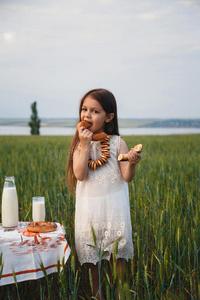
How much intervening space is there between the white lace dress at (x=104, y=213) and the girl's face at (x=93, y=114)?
0.15m

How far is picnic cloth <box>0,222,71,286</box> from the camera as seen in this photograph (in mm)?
1444

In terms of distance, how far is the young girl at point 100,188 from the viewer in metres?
1.58

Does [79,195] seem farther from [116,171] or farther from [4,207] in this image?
[4,207]

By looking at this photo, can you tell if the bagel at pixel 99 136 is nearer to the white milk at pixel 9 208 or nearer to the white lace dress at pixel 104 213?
the white lace dress at pixel 104 213

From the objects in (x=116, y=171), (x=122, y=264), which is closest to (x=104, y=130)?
(x=116, y=171)

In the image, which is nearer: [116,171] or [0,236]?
[0,236]

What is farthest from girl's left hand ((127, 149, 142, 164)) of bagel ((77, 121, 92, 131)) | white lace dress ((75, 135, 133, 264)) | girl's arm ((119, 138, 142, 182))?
bagel ((77, 121, 92, 131))

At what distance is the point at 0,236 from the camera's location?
1.48 meters

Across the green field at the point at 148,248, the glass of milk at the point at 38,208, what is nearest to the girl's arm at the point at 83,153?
the green field at the point at 148,248

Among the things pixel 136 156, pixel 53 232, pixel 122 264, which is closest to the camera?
pixel 136 156

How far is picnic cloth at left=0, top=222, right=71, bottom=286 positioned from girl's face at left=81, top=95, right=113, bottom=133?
0.55 meters

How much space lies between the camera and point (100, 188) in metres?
1.59

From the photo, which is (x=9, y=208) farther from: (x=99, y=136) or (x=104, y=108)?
(x=104, y=108)

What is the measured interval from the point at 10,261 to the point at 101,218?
0.45m
